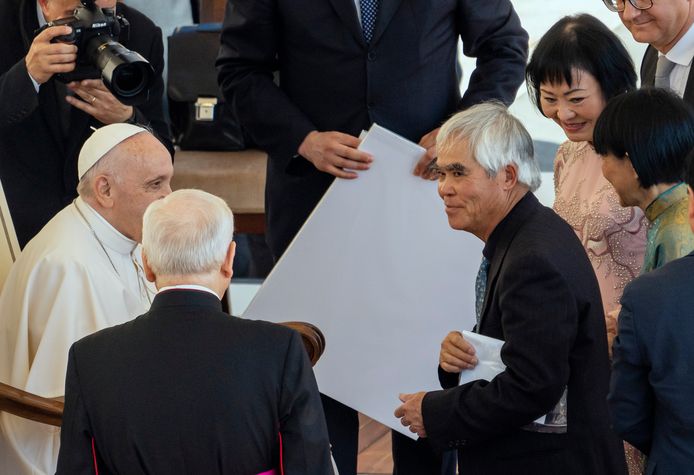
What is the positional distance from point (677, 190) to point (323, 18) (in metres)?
1.18

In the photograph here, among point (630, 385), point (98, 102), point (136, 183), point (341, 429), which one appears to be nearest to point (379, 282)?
point (341, 429)

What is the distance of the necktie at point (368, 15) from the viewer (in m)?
3.28

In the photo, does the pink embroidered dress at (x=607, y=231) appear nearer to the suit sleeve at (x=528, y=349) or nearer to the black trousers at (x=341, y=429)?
the suit sleeve at (x=528, y=349)

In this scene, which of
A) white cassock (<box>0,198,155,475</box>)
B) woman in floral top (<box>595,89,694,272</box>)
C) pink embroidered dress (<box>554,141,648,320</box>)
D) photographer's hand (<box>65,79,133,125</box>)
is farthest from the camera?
photographer's hand (<box>65,79,133,125</box>)

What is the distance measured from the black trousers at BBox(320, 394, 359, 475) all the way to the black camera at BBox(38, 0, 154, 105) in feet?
3.41

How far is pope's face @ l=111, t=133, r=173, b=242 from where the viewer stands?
3057mm

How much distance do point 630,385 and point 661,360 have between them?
9 cm

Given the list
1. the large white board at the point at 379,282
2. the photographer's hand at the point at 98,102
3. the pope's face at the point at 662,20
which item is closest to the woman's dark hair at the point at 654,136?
the pope's face at the point at 662,20

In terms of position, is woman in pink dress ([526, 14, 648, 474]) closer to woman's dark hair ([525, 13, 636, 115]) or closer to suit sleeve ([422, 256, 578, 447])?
woman's dark hair ([525, 13, 636, 115])

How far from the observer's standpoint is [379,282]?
3324 mm

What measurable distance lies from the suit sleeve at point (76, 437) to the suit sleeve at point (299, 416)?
13.7 inches

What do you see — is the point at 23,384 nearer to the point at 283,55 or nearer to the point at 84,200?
the point at 84,200

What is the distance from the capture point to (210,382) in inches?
82.0

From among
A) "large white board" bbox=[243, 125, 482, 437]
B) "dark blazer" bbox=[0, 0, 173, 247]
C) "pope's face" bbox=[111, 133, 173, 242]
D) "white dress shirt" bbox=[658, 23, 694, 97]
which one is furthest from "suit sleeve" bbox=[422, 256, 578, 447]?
"dark blazer" bbox=[0, 0, 173, 247]
